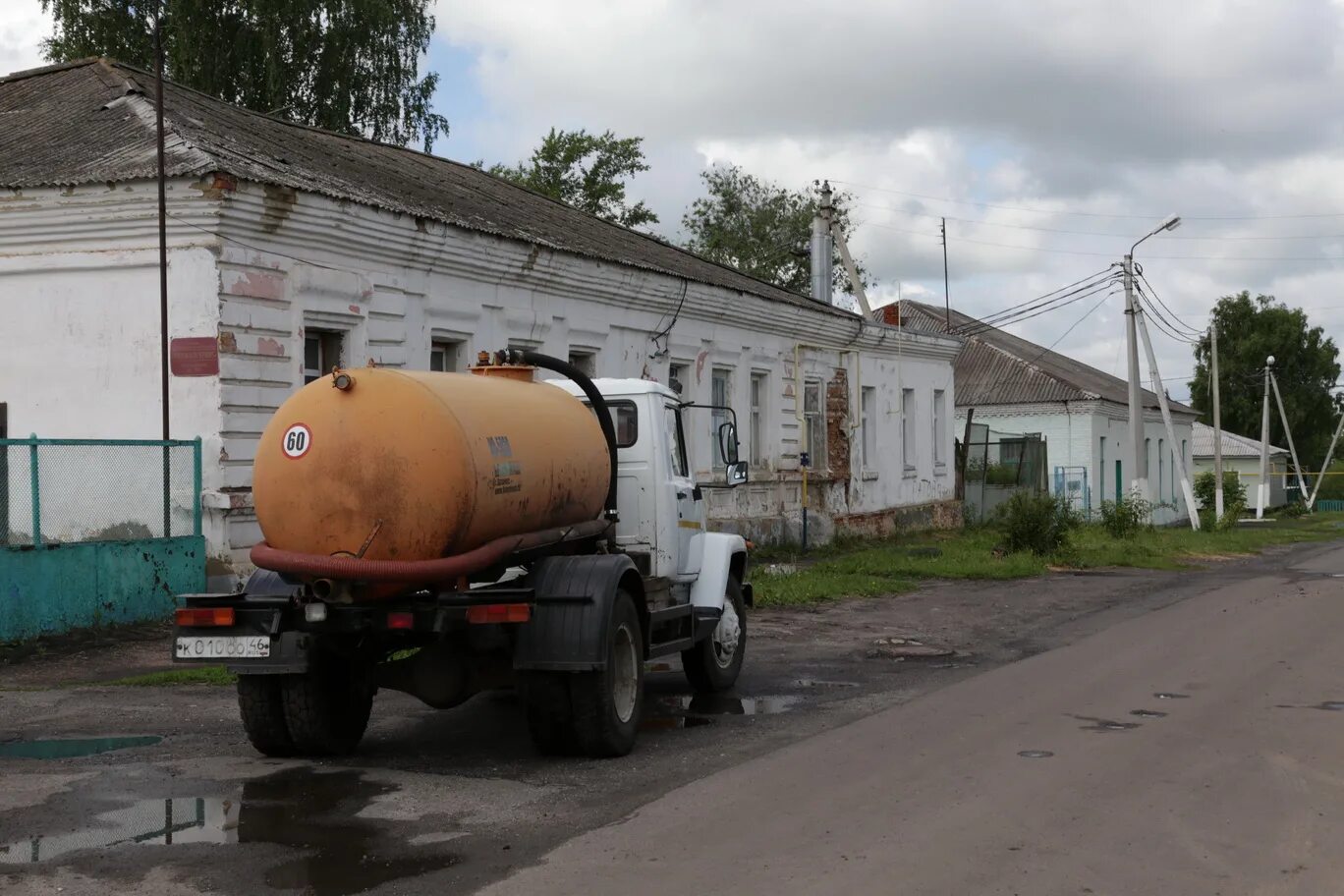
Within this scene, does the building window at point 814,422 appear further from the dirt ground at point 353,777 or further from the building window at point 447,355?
the dirt ground at point 353,777

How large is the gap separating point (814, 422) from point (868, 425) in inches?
104

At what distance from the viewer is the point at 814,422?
2702 cm

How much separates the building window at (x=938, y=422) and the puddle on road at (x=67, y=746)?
2575cm

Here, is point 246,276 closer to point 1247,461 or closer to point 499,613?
point 499,613

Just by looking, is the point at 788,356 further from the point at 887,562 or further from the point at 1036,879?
the point at 1036,879

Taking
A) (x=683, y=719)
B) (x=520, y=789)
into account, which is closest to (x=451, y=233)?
(x=683, y=719)

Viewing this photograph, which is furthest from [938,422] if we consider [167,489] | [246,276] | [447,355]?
[167,489]

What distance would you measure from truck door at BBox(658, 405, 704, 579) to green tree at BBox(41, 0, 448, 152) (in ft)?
70.8

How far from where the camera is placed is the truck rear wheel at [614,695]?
24.9ft

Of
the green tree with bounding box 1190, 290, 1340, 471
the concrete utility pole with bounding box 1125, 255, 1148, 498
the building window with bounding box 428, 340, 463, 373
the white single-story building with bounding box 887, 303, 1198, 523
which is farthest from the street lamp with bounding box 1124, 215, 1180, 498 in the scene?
the green tree with bounding box 1190, 290, 1340, 471

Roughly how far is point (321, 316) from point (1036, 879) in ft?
36.0

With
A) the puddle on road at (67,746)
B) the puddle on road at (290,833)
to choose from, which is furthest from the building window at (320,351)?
the puddle on road at (290,833)

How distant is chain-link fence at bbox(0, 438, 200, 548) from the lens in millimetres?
11906

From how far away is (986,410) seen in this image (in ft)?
148
